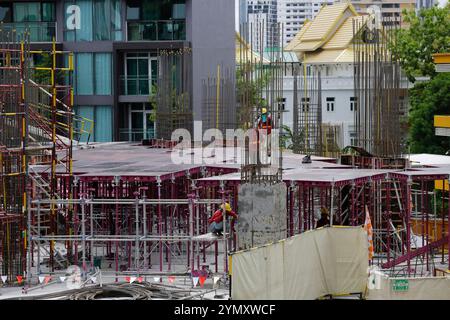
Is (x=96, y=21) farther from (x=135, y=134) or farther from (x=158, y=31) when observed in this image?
(x=135, y=134)

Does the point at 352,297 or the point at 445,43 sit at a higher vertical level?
the point at 445,43

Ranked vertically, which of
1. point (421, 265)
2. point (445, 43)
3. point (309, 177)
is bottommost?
point (421, 265)

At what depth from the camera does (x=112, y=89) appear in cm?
5500

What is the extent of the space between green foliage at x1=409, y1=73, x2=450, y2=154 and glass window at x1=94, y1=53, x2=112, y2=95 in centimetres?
1455

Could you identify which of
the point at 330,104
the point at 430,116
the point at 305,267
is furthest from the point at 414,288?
the point at 330,104

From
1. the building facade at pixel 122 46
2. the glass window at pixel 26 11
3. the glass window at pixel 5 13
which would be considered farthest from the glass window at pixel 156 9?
the glass window at pixel 5 13

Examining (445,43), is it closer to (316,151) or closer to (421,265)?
(316,151)

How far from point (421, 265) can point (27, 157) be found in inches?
420

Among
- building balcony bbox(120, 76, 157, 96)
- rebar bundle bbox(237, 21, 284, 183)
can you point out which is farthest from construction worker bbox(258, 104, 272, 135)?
building balcony bbox(120, 76, 157, 96)

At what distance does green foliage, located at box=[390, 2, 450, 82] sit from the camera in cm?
5528

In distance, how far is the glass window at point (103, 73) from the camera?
181 ft

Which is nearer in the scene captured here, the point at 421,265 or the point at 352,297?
the point at 352,297
